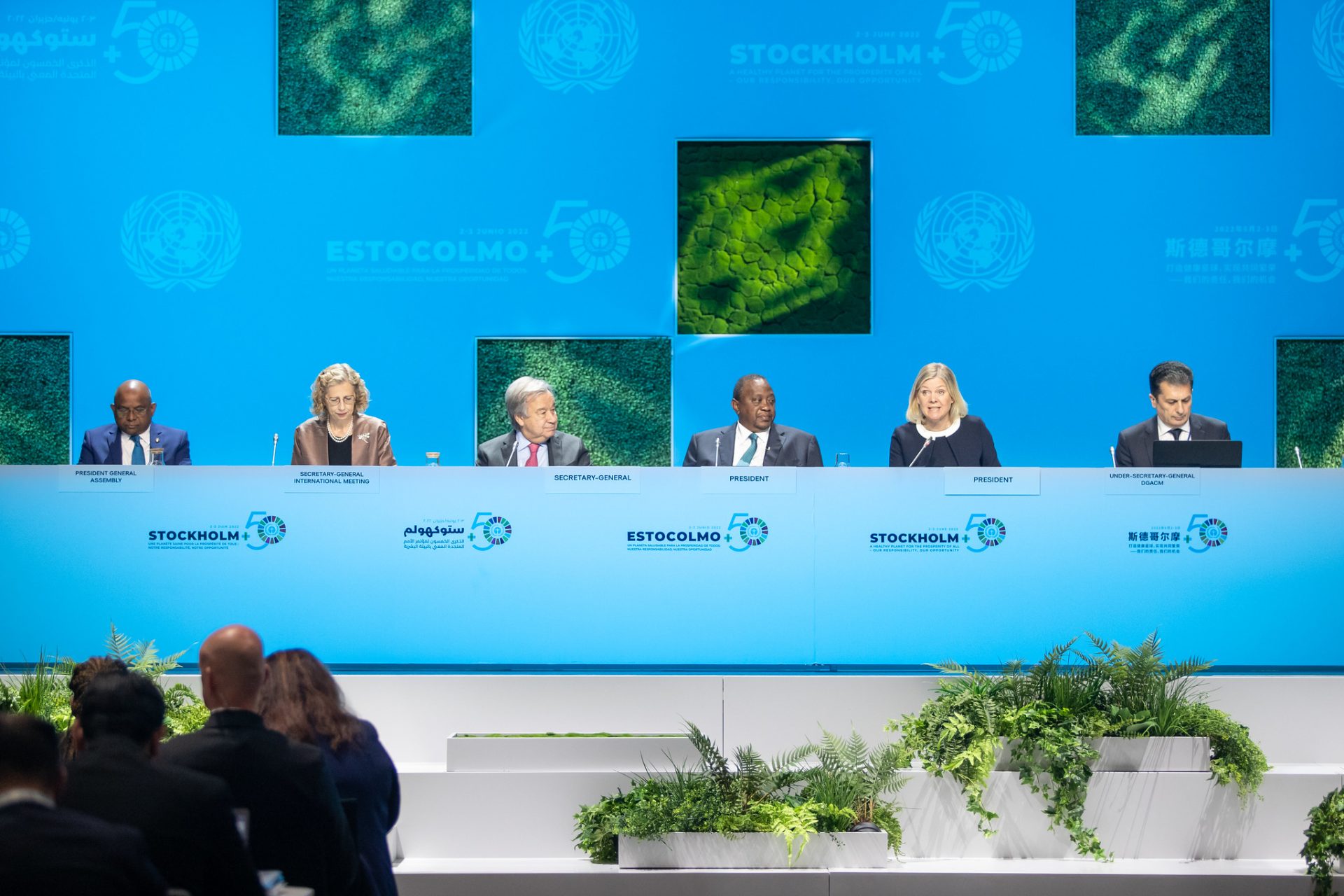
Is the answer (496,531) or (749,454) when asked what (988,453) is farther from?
(496,531)

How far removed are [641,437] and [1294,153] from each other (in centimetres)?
379

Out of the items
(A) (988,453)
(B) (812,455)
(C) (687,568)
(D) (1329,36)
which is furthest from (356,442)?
(D) (1329,36)

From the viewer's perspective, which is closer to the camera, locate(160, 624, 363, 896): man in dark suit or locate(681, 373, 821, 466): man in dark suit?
locate(160, 624, 363, 896): man in dark suit

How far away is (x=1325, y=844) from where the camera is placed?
143 inches

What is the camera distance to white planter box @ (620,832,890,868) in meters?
3.71

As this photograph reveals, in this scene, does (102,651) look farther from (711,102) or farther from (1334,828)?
(711,102)

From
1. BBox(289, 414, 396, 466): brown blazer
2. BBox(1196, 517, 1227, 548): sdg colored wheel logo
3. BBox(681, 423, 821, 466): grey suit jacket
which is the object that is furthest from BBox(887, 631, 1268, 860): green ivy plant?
BBox(289, 414, 396, 466): brown blazer

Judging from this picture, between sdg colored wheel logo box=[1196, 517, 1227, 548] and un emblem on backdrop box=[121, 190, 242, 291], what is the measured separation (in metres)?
5.22

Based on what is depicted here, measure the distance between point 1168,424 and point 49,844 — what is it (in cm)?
509

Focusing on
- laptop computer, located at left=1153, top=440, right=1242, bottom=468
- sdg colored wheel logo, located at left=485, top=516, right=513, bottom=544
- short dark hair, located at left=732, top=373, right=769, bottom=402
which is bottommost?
sdg colored wheel logo, located at left=485, top=516, right=513, bottom=544

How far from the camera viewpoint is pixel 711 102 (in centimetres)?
748

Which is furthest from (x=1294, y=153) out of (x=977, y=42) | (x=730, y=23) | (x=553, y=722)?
(x=553, y=722)

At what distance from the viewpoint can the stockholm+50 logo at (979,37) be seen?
743cm

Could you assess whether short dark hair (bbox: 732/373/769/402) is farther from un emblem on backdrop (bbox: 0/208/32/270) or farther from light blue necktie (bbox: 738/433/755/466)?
un emblem on backdrop (bbox: 0/208/32/270)
